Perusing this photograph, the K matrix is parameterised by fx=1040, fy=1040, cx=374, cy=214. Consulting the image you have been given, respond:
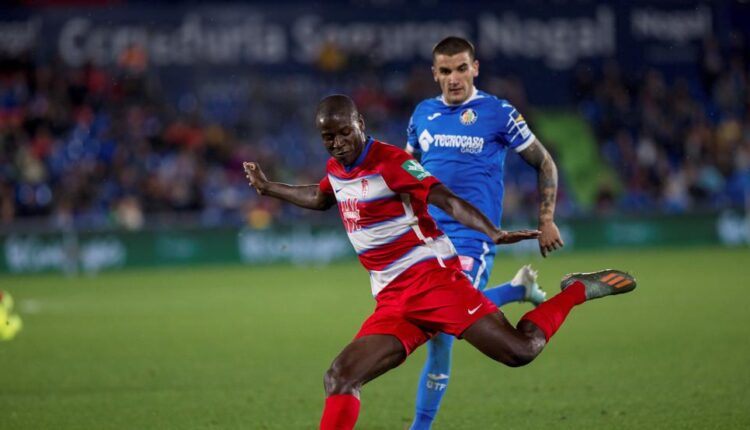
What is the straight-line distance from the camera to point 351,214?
5836mm

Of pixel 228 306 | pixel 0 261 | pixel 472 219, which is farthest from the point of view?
pixel 0 261

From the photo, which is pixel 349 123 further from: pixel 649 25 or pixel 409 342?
pixel 649 25

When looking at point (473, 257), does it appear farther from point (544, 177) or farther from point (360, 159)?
point (360, 159)

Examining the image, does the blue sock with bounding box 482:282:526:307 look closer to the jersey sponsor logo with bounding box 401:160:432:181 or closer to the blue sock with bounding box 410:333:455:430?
the blue sock with bounding box 410:333:455:430

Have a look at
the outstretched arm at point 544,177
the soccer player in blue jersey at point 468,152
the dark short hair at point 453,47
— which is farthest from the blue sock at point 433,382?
the dark short hair at point 453,47

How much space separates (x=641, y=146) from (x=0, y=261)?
15868 mm

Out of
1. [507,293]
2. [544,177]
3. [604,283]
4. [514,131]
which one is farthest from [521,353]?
[514,131]

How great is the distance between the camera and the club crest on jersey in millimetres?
6895

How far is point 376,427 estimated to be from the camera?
7258 mm

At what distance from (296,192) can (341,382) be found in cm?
157

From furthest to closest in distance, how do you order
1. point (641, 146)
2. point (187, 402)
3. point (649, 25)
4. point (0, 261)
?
point (649, 25)
point (641, 146)
point (0, 261)
point (187, 402)

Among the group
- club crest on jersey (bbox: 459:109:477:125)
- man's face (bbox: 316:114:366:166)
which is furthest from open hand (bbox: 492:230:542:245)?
club crest on jersey (bbox: 459:109:477:125)

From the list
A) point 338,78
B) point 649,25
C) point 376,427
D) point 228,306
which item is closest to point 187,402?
point 376,427

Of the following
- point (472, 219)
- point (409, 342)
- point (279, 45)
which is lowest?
point (409, 342)
